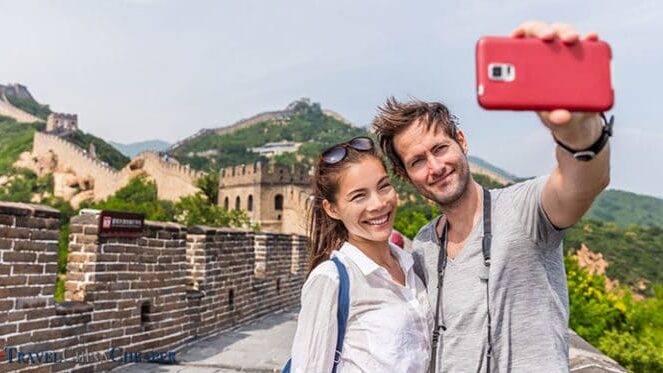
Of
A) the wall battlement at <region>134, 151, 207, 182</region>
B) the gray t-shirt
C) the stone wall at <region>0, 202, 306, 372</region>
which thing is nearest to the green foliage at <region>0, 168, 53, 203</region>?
the wall battlement at <region>134, 151, 207, 182</region>

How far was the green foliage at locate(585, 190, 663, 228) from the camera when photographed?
258 feet

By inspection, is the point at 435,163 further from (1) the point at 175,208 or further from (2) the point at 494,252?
(1) the point at 175,208

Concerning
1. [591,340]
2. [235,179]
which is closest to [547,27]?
[591,340]

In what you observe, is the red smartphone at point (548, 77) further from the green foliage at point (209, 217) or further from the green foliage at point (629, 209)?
the green foliage at point (629, 209)

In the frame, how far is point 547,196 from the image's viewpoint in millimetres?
1681

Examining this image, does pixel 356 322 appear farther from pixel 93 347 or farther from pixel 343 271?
pixel 93 347

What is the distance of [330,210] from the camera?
7.33 feet

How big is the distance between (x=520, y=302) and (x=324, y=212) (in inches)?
33.0

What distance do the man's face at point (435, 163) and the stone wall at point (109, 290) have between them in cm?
364

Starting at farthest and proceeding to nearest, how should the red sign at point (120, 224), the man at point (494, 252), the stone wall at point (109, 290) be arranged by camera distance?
the red sign at point (120, 224) → the stone wall at point (109, 290) → the man at point (494, 252)

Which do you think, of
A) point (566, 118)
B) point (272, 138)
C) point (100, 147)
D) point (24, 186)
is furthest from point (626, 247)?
point (272, 138)

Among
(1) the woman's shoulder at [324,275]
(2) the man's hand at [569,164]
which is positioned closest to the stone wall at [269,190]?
(1) the woman's shoulder at [324,275]

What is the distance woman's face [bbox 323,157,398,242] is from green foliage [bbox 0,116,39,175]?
209 feet

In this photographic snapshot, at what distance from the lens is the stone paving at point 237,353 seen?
591 centimetres
